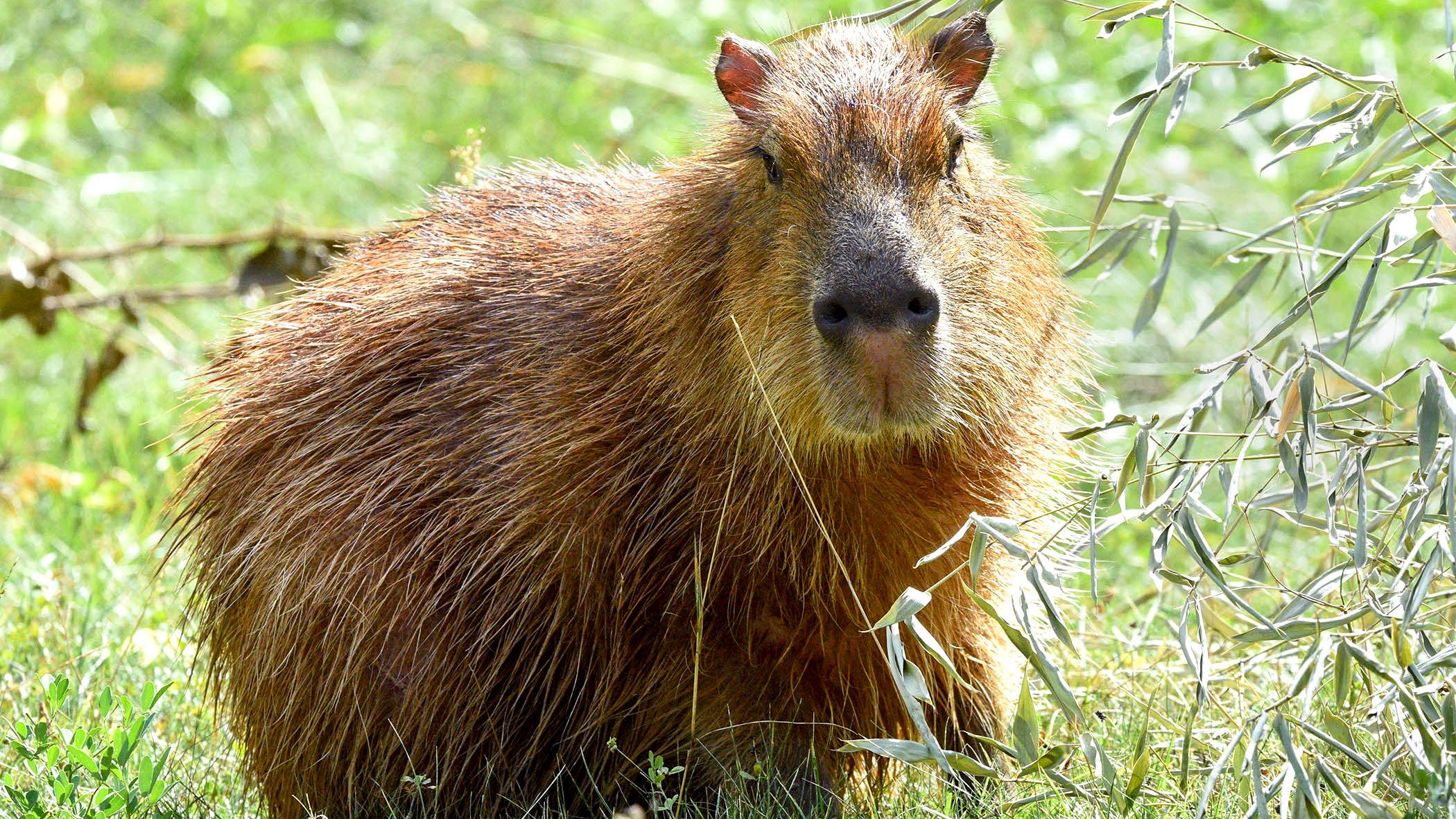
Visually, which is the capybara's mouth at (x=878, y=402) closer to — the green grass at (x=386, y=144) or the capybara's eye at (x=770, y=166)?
the capybara's eye at (x=770, y=166)

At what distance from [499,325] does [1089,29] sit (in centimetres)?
517

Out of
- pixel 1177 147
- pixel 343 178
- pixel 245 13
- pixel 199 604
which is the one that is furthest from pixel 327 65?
pixel 199 604

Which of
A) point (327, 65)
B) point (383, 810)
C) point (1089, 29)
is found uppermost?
point (1089, 29)

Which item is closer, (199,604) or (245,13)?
(199,604)

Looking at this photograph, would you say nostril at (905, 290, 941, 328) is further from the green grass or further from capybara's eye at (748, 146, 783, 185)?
the green grass

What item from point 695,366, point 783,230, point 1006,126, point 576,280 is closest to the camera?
point 783,230

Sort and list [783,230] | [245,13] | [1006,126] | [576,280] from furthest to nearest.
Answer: [245,13], [1006,126], [576,280], [783,230]

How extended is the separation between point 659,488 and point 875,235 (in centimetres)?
81

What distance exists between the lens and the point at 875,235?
296 centimetres

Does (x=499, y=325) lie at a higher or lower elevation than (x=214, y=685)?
higher

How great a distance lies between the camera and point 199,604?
402 cm

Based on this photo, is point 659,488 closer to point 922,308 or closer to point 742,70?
point 922,308

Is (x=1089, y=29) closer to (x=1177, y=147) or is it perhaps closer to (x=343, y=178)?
(x=1177, y=147)

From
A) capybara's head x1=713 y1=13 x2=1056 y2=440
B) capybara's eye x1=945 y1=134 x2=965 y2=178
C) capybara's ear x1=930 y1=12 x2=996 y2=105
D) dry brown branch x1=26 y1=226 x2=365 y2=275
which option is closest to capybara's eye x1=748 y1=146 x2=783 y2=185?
capybara's head x1=713 y1=13 x2=1056 y2=440
